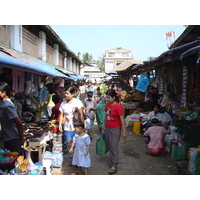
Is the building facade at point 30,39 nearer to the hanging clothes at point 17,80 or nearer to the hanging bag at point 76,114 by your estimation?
the hanging clothes at point 17,80

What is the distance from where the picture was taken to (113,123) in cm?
410

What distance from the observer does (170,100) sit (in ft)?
22.1

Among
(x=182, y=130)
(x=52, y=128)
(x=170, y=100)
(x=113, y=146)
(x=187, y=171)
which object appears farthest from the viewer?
(x=170, y=100)

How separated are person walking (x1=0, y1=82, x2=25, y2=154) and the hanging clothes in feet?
6.47

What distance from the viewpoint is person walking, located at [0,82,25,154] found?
10.3ft

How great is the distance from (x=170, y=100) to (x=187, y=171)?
3.31 metres

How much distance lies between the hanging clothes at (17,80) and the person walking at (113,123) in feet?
8.47

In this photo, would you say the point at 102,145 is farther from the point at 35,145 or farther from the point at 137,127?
the point at 137,127

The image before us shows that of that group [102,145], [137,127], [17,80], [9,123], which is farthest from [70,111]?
[137,127]

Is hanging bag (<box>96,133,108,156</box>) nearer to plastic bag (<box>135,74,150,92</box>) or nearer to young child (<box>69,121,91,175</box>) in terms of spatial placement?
young child (<box>69,121,91,175</box>)

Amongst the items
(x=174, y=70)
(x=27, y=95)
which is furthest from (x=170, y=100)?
(x=27, y=95)

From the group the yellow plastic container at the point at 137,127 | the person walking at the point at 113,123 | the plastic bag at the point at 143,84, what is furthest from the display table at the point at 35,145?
the plastic bag at the point at 143,84

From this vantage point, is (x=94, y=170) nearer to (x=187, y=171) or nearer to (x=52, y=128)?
(x=52, y=128)
